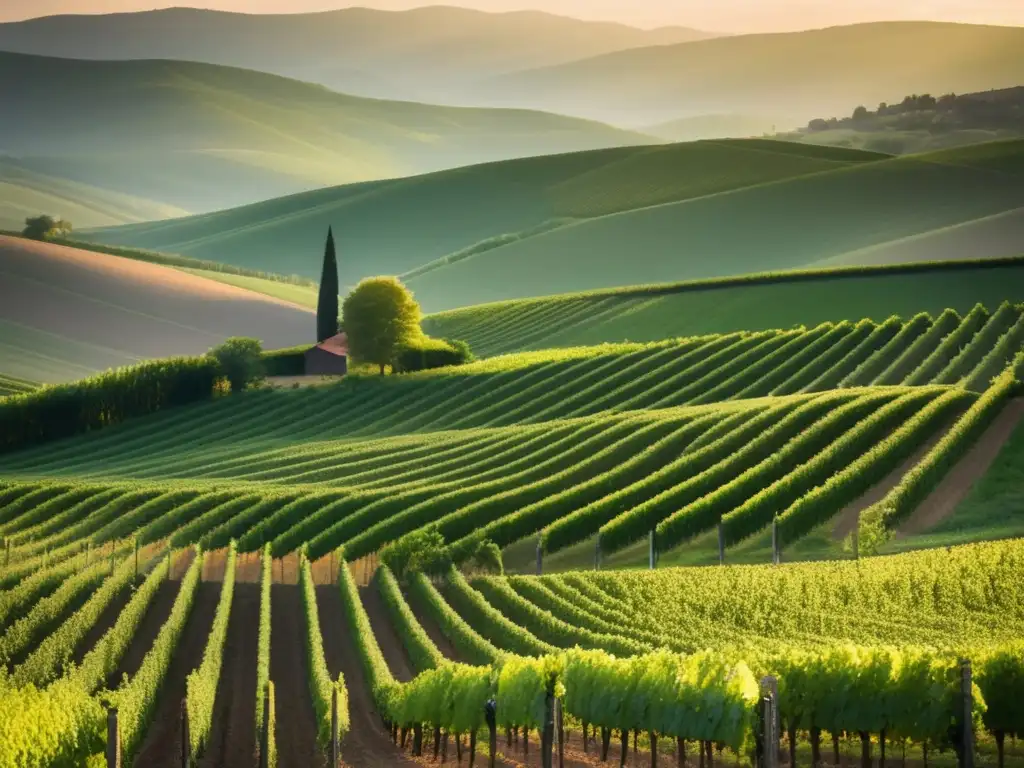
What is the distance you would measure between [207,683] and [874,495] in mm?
25861

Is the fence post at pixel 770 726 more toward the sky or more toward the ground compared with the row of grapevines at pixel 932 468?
more toward the ground

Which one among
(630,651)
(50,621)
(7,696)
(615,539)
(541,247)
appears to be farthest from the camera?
(541,247)

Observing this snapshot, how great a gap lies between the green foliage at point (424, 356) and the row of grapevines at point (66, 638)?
145 feet

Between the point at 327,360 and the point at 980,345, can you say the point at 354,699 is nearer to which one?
the point at 980,345

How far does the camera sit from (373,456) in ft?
224

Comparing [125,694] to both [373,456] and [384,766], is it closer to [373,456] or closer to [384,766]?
[384,766]

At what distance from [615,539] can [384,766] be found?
72.1ft

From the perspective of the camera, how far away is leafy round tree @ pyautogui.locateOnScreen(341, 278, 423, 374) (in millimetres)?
90500

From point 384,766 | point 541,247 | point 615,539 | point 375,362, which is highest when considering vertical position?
point 541,247

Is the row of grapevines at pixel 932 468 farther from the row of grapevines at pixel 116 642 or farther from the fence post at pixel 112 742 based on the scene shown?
the fence post at pixel 112 742

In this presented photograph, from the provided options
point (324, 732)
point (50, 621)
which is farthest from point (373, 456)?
point (324, 732)

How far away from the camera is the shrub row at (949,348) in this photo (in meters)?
69.3

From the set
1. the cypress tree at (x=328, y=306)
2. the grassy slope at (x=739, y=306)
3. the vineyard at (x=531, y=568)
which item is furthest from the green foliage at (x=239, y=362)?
the grassy slope at (x=739, y=306)

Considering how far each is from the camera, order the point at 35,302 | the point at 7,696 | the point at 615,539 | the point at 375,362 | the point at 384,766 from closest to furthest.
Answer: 1. the point at 7,696
2. the point at 384,766
3. the point at 615,539
4. the point at 375,362
5. the point at 35,302
